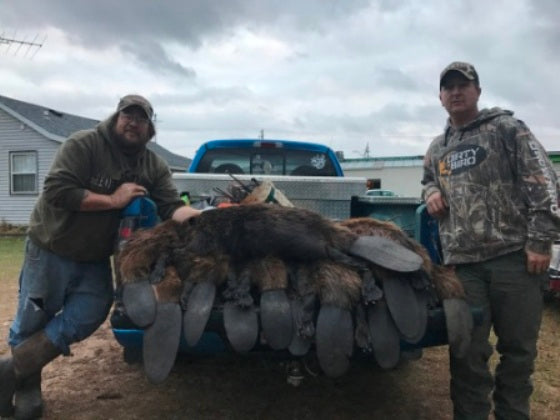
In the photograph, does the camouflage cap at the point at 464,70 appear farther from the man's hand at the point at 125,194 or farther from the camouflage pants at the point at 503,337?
the man's hand at the point at 125,194

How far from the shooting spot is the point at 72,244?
372cm

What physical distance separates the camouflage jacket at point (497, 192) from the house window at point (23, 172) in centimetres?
2003

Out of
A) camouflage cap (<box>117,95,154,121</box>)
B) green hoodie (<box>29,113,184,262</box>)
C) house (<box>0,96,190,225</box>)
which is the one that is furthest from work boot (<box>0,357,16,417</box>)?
house (<box>0,96,190,225</box>)

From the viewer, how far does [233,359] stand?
4.95m

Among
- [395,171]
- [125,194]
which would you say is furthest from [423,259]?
[395,171]

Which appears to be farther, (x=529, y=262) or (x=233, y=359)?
(x=233, y=359)

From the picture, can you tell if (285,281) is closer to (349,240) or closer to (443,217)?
(349,240)

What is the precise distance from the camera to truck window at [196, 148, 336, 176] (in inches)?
238

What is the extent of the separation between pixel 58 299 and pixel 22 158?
19.2 meters

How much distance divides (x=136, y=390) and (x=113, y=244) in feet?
3.92

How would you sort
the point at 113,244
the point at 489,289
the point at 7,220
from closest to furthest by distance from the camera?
the point at 489,289 → the point at 113,244 → the point at 7,220

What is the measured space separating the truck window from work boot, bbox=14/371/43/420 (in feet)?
9.24

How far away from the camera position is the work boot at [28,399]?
3658 mm

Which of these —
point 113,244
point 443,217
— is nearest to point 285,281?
point 443,217
